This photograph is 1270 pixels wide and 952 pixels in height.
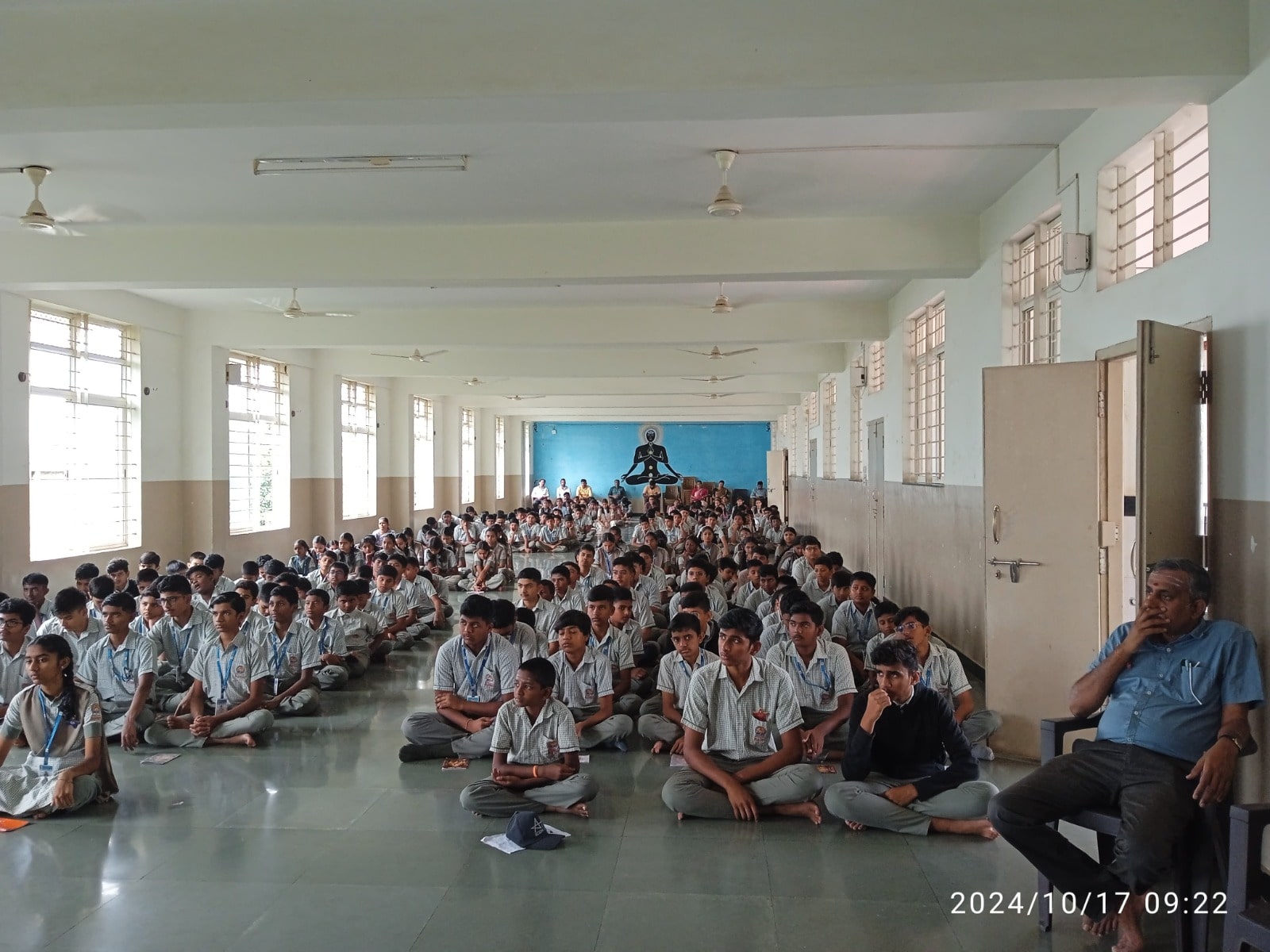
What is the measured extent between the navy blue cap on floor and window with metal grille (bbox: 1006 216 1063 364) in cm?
470

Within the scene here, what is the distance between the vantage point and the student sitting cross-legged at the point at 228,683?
6.04 meters

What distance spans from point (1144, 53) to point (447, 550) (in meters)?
11.6

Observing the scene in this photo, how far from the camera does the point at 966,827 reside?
14.3ft

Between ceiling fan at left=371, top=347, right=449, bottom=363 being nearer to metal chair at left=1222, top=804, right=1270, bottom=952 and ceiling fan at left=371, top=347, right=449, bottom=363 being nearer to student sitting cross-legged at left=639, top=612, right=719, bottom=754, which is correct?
student sitting cross-legged at left=639, top=612, right=719, bottom=754

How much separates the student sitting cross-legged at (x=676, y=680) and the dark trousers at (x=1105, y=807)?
2.33 m

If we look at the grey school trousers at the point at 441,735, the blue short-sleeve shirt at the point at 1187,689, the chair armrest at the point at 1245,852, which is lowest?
the grey school trousers at the point at 441,735

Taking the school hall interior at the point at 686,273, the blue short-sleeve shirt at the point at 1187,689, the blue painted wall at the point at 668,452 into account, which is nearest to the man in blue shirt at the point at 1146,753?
the blue short-sleeve shirt at the point at 1187,689

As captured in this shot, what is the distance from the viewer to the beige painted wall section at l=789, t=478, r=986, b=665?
7.91m

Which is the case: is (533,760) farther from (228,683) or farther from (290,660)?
(290,660)

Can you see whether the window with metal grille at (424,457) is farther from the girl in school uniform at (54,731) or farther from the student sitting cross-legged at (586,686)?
the girl in school uniform at (54,731)

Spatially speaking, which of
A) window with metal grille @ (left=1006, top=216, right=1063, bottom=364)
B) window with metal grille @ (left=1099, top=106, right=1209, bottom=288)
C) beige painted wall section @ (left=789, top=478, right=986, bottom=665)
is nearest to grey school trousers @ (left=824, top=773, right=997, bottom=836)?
window with metal grille @ (left=1099, top=106, right=1209, bottom=288)

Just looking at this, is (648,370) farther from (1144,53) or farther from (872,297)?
(1144,53)

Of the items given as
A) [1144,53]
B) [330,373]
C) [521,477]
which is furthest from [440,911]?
[521,477]

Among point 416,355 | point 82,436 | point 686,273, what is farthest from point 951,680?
point 416,355
